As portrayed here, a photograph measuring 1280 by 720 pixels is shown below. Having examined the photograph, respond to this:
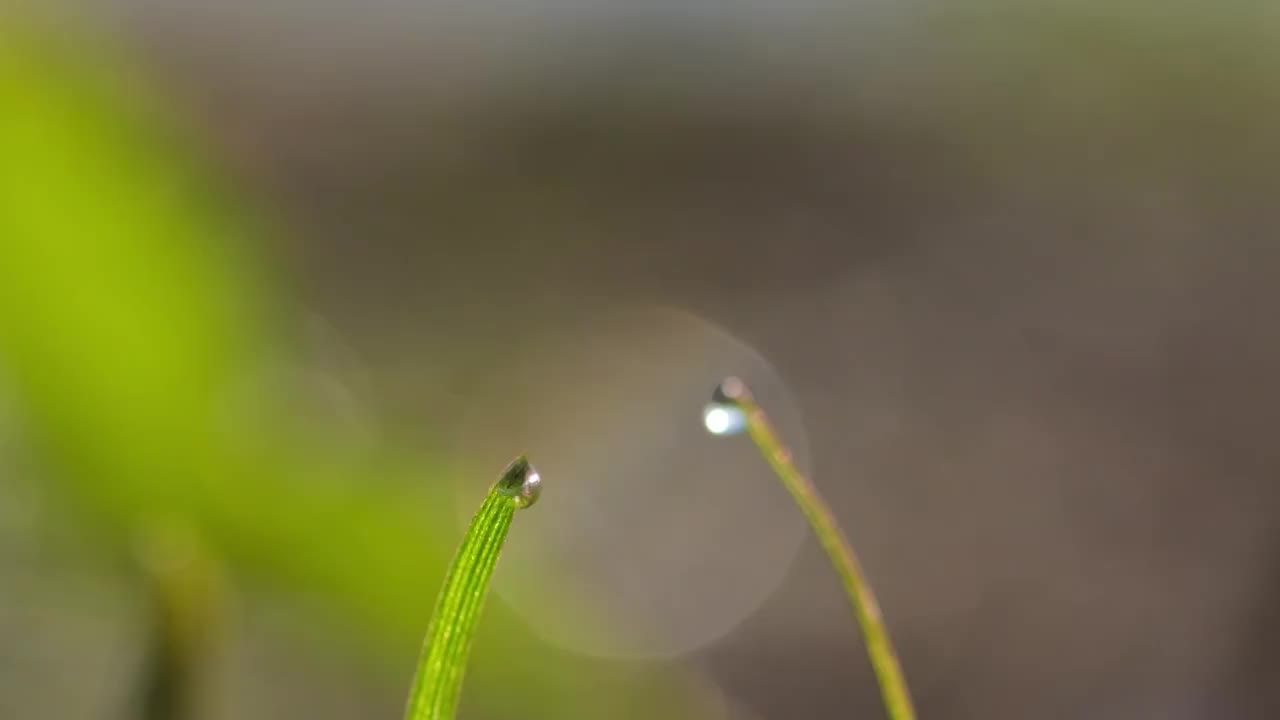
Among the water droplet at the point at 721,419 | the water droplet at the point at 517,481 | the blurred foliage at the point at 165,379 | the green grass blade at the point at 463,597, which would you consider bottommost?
the green grass blade at the point at 463,597

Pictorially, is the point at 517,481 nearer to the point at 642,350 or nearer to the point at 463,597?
the point at 463,597

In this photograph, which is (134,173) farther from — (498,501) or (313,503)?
(498,501)

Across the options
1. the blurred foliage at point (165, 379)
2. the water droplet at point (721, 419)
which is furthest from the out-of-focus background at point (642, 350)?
the water droplet at point (721, 419)

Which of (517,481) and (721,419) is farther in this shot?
(721,419)

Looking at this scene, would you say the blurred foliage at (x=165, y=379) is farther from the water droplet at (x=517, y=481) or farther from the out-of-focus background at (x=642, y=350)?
the water droplet at (x=517, y=481)

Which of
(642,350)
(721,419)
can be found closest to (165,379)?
(721,419)

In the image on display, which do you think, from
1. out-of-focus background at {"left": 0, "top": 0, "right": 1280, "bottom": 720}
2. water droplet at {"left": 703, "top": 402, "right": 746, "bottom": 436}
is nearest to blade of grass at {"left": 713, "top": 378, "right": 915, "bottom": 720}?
water droplet at {"left": 703, "top": 402, "right": 746, "bottom": 436}

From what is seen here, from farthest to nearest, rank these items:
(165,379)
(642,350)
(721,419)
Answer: (642,350) → (165,379) → (721,419)
